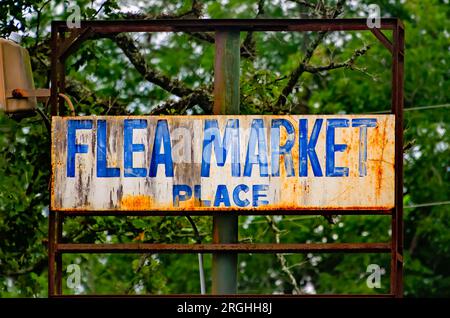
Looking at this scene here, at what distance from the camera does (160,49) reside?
34.6m

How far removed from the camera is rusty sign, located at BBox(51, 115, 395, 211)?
40.9ft

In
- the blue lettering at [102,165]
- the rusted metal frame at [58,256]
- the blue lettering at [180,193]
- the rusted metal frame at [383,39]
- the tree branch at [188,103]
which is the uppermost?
the rusted metal frame at [383,39]

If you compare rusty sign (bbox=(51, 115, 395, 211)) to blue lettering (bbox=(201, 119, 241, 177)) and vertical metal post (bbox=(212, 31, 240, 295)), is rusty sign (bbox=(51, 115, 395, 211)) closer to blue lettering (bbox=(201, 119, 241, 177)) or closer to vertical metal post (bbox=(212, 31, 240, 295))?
blue lettering (bbox=(201, 119, 241, 177))

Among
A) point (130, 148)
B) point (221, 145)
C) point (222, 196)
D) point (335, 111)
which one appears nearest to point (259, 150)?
point (221, 145)

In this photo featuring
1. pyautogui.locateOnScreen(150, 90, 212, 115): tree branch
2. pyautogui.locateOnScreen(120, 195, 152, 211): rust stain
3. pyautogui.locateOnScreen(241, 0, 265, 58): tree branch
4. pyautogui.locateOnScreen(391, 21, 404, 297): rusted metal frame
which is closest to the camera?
pyautogui.locateOnScreen(391, 21, 404, 297): rusted metal frame

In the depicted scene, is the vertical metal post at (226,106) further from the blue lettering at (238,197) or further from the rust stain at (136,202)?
the rust stain at (136,202)

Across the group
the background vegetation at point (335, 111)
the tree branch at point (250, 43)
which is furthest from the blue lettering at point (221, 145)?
the background vegetation at point (335, 111)

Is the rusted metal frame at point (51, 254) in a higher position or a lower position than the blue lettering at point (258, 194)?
lower

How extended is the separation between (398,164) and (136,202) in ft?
6.37

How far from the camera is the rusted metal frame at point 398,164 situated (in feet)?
40.2

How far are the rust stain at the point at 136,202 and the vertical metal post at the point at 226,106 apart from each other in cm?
53

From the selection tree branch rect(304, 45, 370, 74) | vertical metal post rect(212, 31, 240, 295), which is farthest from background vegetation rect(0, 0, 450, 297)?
vertical metal post rect(212, 31, 240, 295)

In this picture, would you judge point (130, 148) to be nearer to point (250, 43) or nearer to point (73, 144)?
point (73, 144)
